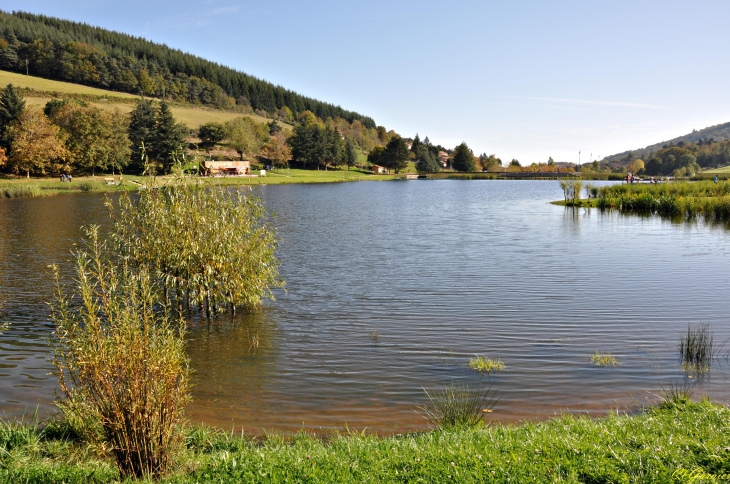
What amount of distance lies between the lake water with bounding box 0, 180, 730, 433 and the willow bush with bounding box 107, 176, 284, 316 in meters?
0.96

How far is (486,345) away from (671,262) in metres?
14.8

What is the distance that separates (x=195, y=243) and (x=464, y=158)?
161m

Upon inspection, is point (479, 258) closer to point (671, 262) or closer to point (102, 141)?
point (671, 262)

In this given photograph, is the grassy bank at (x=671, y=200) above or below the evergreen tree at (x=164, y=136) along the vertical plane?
below

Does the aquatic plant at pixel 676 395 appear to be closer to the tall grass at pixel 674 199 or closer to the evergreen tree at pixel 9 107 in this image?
the tall grass at pixel 674 199

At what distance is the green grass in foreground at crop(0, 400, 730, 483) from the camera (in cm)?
537

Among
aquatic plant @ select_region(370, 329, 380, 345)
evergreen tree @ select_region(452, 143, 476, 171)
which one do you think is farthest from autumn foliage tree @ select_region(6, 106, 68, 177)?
evergreen tree @ select_region(452, 143, 476, 171)

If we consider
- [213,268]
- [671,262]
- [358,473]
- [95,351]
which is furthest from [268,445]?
[671,262]

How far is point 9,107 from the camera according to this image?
7925cm

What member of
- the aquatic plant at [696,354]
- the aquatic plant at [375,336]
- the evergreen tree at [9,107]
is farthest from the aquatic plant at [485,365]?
the evergreen tree at [9,107]

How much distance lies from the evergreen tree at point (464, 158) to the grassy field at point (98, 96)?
69.7 meters

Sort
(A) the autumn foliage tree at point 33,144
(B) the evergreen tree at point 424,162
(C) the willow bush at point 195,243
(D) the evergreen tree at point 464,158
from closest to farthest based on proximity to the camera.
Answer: (C) the willow bush at point 195,243
(A) the autumn foliage tree at point 33,144
(B) the evergreen tree at point 424,162
(D) the evergreen tree at point 464,158

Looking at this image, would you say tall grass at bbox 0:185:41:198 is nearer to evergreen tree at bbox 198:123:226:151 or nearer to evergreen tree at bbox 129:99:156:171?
evergreen tree at bbox 129:99:156:171

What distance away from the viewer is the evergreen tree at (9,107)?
7819 centimetres
